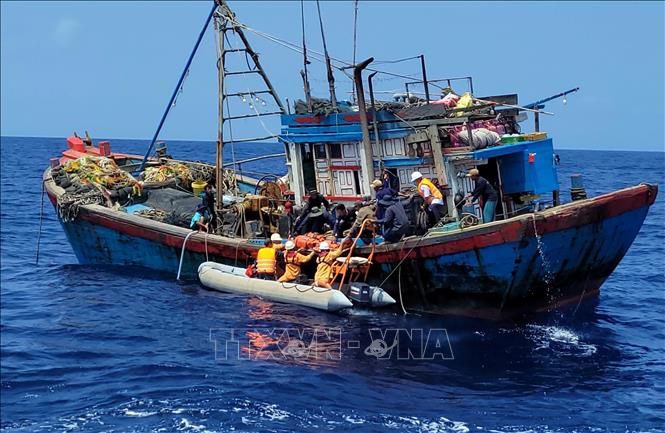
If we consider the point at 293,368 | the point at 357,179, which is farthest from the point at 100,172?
the point at 293,368

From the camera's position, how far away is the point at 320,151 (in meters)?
19.3

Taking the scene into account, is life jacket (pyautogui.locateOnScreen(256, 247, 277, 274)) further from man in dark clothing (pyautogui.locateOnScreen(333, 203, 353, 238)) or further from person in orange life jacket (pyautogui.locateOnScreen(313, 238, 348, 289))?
man in dark clothing (pyautogui.locateOnScreen(333, 203, 353, 238))

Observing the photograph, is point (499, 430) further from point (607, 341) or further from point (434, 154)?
point (434, 154)

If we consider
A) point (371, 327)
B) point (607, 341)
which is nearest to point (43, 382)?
point (371, 327)

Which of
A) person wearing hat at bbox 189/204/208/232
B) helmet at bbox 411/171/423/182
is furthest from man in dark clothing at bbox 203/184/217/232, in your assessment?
helmet at bbox 411/171/423/182

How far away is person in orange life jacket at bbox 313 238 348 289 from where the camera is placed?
16.8 meters

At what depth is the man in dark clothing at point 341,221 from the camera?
17766 millimetres

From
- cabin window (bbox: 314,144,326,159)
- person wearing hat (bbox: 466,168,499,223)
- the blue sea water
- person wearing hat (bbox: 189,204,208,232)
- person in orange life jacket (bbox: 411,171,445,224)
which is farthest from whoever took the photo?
person wearing hat (bbox: 189,204,208,232)

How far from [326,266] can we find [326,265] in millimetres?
20

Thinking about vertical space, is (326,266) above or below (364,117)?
→ below

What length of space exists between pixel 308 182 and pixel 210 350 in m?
6.30

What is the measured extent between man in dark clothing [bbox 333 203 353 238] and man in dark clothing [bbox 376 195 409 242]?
1.27m

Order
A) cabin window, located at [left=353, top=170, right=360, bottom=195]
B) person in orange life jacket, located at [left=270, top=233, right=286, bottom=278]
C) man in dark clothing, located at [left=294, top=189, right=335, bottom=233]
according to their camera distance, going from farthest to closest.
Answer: cabin window, located at [left=353, top=170, right=360, bottom=195] → man in dark clothing, located at [left=294, top=189, right=335, bottom=233] → person in orange life jacket, located at [left=270, top=233, right=286, bottom=278]

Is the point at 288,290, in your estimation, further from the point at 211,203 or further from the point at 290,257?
the point at 211,203
